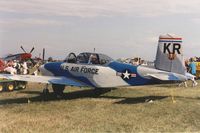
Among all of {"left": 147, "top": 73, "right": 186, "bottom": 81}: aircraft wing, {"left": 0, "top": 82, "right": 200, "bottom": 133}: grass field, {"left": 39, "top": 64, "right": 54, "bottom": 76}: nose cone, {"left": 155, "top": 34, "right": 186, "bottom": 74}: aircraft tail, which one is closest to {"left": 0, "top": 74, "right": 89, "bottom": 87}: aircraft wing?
{"left": 39, "top": 64, "right": 54, "bottom": 76}: nose cone

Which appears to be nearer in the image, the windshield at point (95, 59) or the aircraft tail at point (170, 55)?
the aircraft tail at point (170, 55)

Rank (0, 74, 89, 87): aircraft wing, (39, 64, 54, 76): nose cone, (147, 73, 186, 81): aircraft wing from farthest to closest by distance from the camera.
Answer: (39, 64, 54, 76): nose cone, (0, 74, 89, 87): aircraft wing, (147, 73, 186, 81): aircraft wing

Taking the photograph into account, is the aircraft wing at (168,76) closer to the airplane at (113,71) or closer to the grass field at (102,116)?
the airplane at (113,71)

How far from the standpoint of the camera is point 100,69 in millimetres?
14500

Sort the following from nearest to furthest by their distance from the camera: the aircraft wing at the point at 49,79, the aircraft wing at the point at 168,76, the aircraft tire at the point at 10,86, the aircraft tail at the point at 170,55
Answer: the aircraft wing at the point at 168,76 → the aircraft tail at the point at 170,55 → the aircraft wing at the point at 49,79 → the aircraft tire at the point at 10,86

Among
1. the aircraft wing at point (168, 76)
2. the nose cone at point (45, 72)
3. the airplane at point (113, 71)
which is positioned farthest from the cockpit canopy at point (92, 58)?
the aircraft wing at point (168, 76)

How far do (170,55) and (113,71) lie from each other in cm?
232

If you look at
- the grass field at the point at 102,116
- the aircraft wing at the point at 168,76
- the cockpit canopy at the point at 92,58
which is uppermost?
the cockpit canopy at the point at 92,58

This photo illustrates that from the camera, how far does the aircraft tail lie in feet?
45.0

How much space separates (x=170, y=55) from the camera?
45.6ft

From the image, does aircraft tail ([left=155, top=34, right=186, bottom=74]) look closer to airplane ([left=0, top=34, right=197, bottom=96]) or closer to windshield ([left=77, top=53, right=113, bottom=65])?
airplane ([left=0, top=34, right=197, bottom=96])

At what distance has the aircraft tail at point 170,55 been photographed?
13.7m

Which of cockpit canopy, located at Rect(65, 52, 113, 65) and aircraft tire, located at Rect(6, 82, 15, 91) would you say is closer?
cockpit canopy, located at Rect(65, 52, 113, 65)

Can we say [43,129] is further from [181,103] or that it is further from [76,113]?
[181,103]
